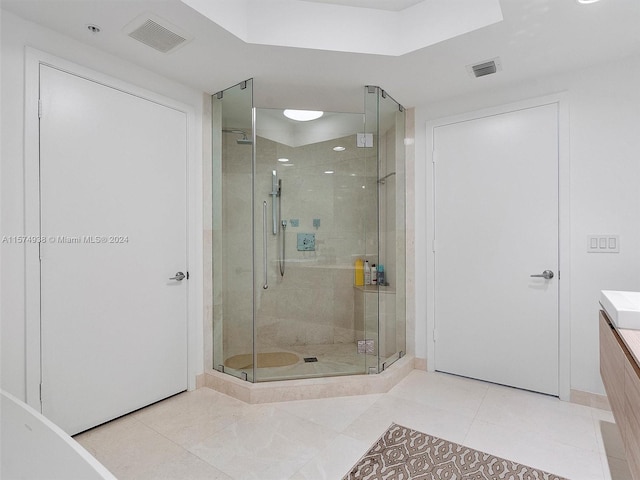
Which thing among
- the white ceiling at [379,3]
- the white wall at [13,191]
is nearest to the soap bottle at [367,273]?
the white ceiling at [379,3]

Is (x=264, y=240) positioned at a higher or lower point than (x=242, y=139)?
lower

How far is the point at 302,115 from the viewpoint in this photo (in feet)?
9.00

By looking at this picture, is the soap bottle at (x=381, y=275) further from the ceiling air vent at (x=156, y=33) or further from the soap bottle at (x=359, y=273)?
the ceiling air vent at (x=156, y=33)

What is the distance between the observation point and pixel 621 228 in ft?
A: 7.40

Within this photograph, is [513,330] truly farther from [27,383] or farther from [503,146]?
[27,383]

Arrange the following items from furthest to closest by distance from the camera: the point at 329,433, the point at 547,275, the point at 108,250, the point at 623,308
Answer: the point at 547,275 → the point at 108,250 → the point at 329,433 → the point at 623,308

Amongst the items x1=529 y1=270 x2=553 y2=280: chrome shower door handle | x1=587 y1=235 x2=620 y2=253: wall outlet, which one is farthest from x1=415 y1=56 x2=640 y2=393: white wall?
x1=529 y1=270 x2=553 y2=280: chrome shower door handle

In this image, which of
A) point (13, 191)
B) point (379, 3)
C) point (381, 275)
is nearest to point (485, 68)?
point (379, 3)

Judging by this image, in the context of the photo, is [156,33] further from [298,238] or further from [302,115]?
[298,238]

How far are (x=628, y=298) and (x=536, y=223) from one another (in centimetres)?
89

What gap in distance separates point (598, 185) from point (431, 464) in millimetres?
2013

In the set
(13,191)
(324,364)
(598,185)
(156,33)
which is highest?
(156,33)

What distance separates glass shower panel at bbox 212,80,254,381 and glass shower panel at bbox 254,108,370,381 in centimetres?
8

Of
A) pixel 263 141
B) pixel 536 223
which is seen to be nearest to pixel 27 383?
pixel 263 141
